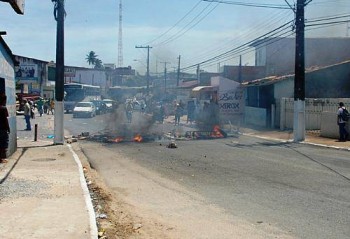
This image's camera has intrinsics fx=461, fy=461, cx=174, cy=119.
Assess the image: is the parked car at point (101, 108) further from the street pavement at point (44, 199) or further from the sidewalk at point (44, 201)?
the sidewalk at point (44, 201)

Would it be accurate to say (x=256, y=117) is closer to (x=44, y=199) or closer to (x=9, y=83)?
(x=9, y=83)

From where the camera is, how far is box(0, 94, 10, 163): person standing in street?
12.3m

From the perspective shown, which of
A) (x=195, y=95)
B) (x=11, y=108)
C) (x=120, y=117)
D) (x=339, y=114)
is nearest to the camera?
(x=11, y=108)

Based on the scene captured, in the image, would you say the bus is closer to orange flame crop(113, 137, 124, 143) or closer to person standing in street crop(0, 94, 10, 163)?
orange flame crop(113, 137, 124, 143)

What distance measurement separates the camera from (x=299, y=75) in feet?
68.0

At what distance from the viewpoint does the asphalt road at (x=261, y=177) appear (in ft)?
22.9

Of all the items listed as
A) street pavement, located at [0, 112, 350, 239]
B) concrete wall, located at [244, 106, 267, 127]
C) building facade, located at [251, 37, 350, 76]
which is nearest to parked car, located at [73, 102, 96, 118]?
concrete wall, located at [244, 106, 267, 127]

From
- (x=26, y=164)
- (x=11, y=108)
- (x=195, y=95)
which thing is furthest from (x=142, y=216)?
(x=195, y=95)

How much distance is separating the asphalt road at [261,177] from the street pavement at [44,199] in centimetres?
111

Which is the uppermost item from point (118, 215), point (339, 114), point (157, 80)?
point (157, 80)

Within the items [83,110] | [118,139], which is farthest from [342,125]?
[83,110]

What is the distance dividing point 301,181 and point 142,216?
431cm

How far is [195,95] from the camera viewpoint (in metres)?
53.0

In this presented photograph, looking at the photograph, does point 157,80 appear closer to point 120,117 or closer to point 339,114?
point 120,117
